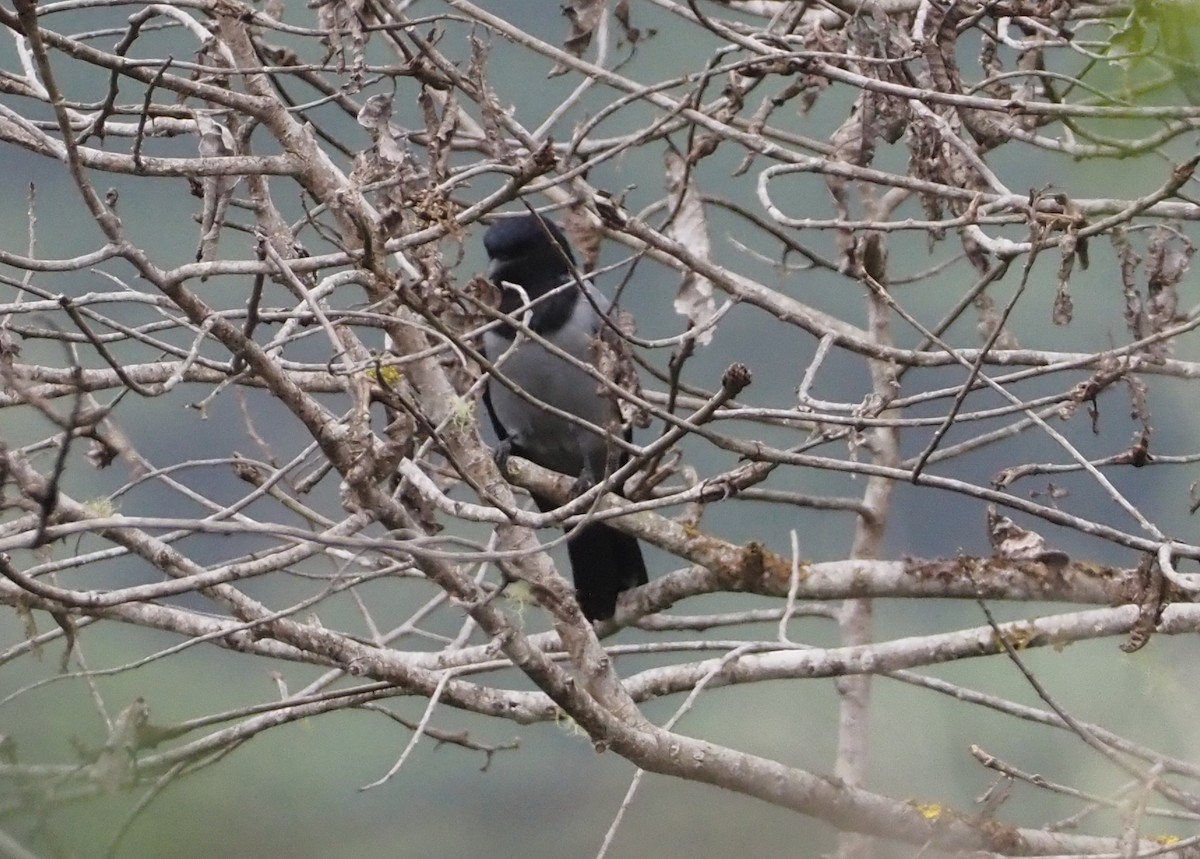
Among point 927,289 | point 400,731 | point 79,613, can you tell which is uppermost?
point 927,289

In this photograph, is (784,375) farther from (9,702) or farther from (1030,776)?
(9,702)

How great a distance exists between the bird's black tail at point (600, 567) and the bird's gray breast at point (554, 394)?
0.36 meters

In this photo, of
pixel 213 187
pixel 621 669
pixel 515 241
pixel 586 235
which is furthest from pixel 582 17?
pixel 621 669

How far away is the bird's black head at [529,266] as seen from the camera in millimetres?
4305

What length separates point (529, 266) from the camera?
4383 millimetres

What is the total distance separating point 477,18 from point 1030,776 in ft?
5.57

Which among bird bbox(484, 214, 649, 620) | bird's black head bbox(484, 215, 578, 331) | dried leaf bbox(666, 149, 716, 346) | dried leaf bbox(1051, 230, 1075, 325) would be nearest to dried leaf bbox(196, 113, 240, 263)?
dried leaf bbox(666, 149, 716, 346)

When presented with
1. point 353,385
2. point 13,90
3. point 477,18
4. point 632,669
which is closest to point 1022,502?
point 353,385

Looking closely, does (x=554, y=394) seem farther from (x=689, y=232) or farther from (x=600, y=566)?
(x=689, y=232)

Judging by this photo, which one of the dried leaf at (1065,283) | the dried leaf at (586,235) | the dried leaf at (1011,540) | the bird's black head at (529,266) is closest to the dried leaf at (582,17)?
the dried leaf at (586,235)

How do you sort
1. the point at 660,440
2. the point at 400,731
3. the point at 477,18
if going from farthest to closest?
the point at 400,731 < the point at 477,18 < the point at 660,440

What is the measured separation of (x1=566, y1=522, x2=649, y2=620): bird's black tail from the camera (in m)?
4.01

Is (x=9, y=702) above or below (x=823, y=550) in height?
below

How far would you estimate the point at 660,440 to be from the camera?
2.18 m
